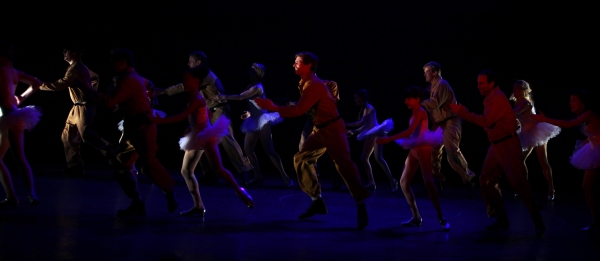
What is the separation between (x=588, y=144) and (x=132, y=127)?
433cm

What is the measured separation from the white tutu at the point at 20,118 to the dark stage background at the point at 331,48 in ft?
15.4

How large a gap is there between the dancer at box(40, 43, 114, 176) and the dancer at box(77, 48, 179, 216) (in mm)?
2308

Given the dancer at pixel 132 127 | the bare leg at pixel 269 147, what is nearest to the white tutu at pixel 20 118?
→ the dancer at pixel 132 127

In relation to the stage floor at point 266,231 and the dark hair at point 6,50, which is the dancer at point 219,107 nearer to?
the stage floor at point 266,231

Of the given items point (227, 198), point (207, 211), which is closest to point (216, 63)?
point (227, 198)

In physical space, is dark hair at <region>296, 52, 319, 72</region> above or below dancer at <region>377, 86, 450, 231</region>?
above

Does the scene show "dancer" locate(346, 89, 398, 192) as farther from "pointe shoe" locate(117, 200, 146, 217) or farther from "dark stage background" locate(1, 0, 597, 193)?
"pointe shoe" locate(117, 200, 146, 217)

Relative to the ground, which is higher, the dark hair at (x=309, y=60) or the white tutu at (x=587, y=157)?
the dark hair at (x=309, y=60)

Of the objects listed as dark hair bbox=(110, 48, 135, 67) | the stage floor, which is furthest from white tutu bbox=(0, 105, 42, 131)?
dark hair bbox=(110, 48, 135, 67)

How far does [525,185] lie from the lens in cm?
590

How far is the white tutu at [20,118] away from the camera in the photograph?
602 cm

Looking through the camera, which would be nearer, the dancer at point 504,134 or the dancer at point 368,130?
the dancer at point 504,134

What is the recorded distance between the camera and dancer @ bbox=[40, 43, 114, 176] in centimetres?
816

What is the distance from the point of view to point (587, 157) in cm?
612
